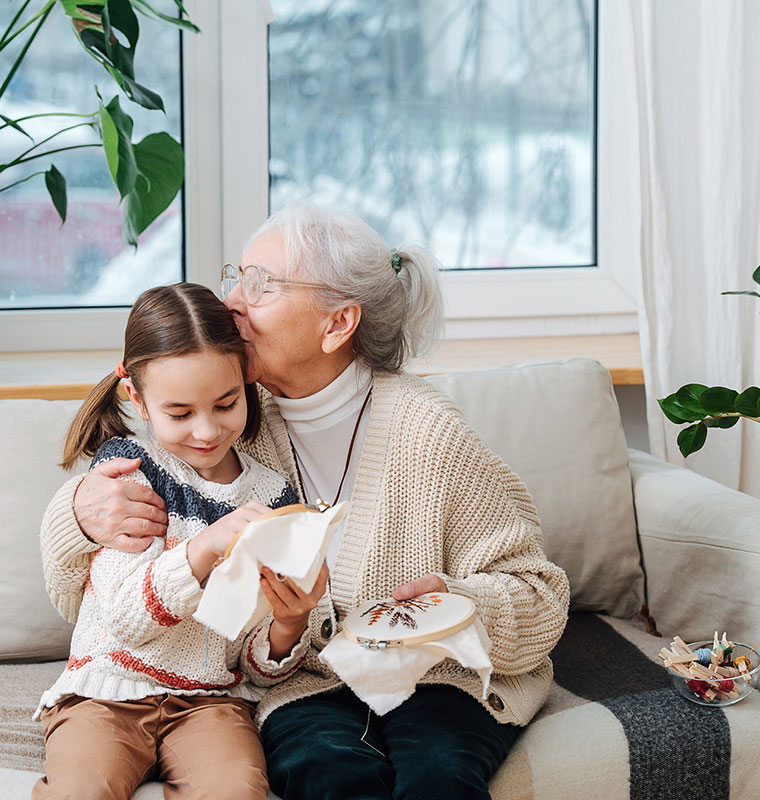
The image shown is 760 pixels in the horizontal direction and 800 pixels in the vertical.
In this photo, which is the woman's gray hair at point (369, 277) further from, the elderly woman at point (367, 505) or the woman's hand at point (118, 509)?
the woman's hand at point (118, 509)

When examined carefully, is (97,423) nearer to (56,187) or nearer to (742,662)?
(56,187)

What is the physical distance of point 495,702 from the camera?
4.57ft

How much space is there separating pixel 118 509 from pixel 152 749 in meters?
0.32

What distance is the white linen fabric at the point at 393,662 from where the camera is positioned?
1.18 m

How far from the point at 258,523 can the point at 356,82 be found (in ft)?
5.74

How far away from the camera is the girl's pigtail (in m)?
1.43

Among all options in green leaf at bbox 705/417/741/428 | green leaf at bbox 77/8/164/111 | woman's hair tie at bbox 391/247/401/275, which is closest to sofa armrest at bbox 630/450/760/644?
green leaf at bbox 705/417/741/428

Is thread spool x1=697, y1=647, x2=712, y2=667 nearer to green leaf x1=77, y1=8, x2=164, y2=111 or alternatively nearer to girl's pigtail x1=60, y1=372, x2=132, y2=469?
girl's pigtail x1=60, y1=372, x2=132, y2=469

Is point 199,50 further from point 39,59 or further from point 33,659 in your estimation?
point 33,659

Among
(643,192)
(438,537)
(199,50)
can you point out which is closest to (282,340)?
(438,537)

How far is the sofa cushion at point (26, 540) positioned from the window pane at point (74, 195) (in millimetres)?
827

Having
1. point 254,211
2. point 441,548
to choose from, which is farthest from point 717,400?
point 254,211

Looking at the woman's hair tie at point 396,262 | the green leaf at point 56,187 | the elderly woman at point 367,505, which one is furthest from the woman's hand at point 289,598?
the green leaf at point 56,187

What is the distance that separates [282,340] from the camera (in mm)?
1467
